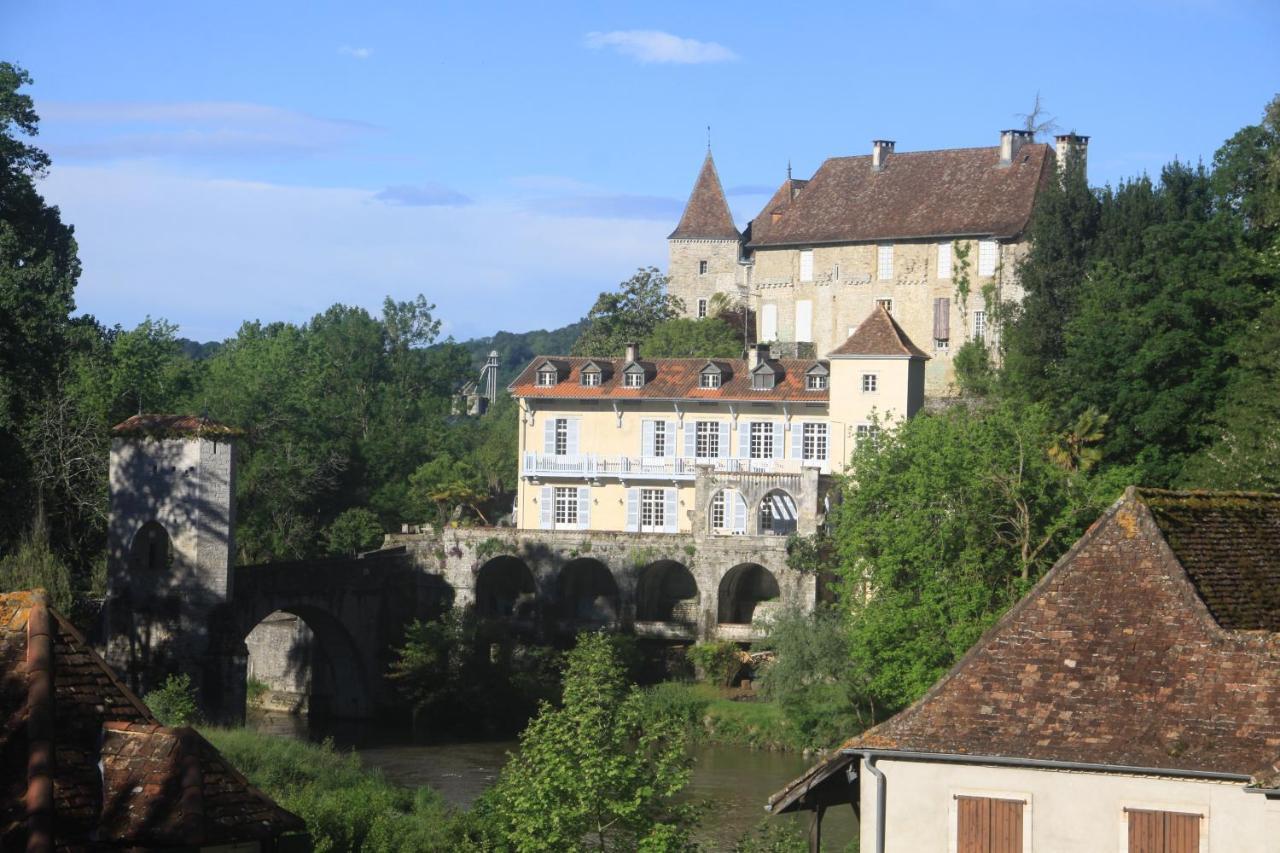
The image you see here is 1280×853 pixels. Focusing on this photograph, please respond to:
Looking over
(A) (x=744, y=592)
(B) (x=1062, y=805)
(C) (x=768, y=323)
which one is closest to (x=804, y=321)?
(C) (x=768, y=323)

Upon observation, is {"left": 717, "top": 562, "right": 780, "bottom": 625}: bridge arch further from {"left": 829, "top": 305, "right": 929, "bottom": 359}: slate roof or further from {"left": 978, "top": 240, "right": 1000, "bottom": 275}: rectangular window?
{"left": 978, "top": 240, "right": 1000, "bottom": 275}: rectangular window

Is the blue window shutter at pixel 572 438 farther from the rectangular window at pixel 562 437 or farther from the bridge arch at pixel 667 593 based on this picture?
the bridge arch at pixel 667 593

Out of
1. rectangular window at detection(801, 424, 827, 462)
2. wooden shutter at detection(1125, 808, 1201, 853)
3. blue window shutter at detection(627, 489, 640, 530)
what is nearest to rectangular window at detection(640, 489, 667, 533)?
blue window shutter at detection(627, 489, 640, 530)

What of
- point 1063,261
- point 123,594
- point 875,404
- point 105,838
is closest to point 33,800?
point 105,838

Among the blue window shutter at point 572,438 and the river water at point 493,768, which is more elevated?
the blue window shutter at point 572,438

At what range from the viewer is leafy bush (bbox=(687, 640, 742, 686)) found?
170ft

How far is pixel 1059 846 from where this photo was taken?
1527 centimetres

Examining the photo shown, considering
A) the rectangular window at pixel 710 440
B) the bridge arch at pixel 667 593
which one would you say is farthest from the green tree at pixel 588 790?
the rectangular window at pixel 710 440

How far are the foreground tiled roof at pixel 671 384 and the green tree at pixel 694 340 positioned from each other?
27.6ft

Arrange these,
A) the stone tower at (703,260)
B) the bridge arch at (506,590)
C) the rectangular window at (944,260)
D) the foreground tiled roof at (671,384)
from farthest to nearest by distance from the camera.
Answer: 1. the stone tower at (703,260)
2. the rectangular window at (944,260)
3. the foreground tiled roof at (671,384)
4. the bridge arch at (506,590)

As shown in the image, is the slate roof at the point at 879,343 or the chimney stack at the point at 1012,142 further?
the chimney stack at the point at 1012,142

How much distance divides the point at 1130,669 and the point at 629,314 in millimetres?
62800

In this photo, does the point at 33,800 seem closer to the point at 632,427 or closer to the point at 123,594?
the point at 123,594

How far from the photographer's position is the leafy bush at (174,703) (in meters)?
37.6
